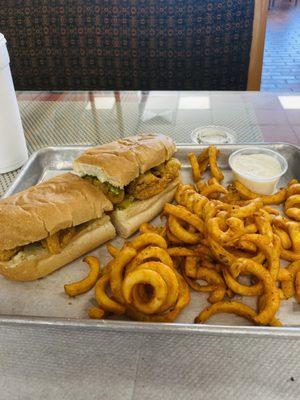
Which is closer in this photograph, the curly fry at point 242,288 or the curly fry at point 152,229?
the curly fry at point 242,288

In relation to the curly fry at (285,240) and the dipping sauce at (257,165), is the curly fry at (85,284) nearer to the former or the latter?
the curly fry at (285,240)

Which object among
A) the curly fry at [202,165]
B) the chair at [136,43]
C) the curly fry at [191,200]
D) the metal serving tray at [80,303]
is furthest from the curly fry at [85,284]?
the chair at [136,43]

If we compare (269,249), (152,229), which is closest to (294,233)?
(269,249)

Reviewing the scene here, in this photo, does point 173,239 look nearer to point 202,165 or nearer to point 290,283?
point 290,283

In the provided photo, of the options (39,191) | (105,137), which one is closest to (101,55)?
(105,137)

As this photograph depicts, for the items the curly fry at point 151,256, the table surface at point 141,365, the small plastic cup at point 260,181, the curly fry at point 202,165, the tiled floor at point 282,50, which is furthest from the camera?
the tiled floor at point 282,50

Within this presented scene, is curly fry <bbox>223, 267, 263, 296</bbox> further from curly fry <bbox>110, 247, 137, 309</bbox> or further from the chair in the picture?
the chair
